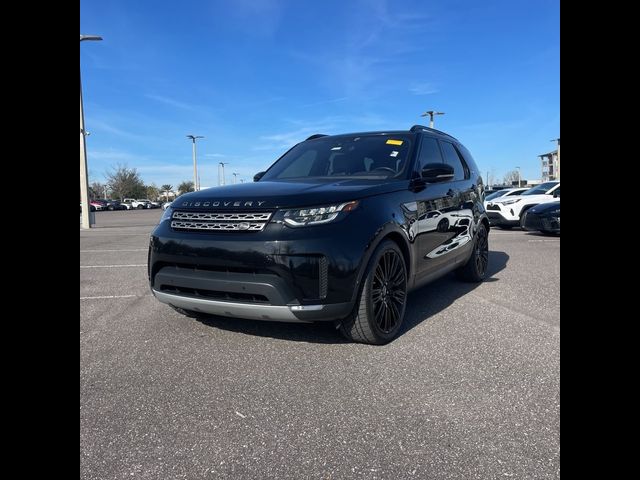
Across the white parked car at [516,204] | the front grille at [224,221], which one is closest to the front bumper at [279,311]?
the front grille at [224,221]

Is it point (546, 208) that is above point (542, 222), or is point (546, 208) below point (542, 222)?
above

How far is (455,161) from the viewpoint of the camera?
5102mm

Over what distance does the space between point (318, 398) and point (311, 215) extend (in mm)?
1141

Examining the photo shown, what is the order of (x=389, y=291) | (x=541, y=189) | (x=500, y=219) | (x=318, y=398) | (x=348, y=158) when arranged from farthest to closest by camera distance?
(x=541, y=189) < (x=500, y=219) < (x=348, y=158) < (x=389, y=291) < (x=318, y=398)

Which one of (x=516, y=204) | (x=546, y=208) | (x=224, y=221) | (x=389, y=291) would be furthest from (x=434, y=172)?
(x=516, y=204)

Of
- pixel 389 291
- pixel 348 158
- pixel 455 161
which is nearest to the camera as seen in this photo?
pixel 389 291

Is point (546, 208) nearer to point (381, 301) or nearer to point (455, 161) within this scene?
point (455, 161)

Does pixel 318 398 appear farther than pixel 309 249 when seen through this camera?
No

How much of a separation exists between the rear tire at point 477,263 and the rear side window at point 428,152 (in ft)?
4.64

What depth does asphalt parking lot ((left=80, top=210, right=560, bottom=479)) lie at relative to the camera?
6.01 ft

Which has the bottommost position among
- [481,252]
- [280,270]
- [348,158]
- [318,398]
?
[318,398]

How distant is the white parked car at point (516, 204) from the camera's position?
13.3m
